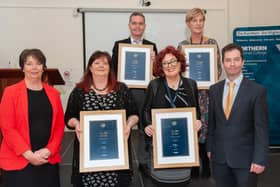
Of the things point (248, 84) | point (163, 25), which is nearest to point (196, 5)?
point (163, 25)

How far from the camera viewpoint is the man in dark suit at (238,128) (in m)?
2.22

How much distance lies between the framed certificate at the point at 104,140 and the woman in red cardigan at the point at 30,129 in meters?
0.21

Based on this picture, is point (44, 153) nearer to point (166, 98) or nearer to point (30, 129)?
point (30, 129)

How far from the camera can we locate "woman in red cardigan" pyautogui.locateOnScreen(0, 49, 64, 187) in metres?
2.27

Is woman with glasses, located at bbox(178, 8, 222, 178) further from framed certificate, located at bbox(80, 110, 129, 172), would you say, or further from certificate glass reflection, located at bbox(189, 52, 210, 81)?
framed certificate, located at bbox(80, 110, 129, 172)

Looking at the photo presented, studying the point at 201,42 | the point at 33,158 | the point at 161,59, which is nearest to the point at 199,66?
the point at 201,42

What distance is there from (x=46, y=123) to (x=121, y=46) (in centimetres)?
120

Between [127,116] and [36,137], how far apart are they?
0.64m

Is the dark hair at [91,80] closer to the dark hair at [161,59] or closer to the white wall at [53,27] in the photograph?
the dark hair at [161,59]

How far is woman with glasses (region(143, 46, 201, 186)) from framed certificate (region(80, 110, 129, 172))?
0.22 meters

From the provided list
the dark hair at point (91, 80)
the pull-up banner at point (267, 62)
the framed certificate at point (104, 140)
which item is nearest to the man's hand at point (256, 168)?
the framed certificate at point (104, 140)

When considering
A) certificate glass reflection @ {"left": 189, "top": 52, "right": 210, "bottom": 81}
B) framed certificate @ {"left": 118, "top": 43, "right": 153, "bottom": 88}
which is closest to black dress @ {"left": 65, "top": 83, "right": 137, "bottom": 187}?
framed certificate @ {"left": 118, "top": 43, "right": 153, "bottom": 88}

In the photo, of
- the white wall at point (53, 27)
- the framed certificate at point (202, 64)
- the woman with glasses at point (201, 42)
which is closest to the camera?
the framed certificate at point (202, 64)

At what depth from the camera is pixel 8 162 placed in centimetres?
229
